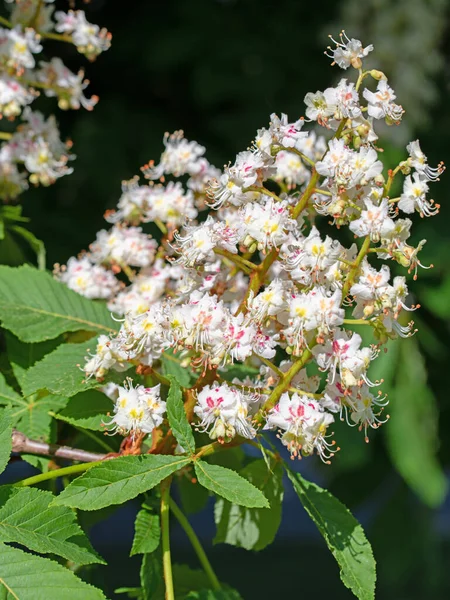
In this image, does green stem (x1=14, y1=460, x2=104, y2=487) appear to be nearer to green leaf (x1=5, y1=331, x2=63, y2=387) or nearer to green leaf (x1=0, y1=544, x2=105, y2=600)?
green leaf (x1=0, y1=544, x2=105, y2=600)

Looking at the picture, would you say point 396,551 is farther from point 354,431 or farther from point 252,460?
point 252,460

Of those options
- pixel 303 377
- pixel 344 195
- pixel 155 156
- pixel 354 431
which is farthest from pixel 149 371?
pixel 155 156

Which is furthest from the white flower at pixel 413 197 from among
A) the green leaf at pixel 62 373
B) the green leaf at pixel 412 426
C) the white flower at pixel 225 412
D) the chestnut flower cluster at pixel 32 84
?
the green leaf at pixel 412 426

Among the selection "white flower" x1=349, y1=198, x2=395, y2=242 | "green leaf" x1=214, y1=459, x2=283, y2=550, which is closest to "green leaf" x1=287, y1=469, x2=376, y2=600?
"green leaf" x1=214, y1=459, x2=283, y2=550

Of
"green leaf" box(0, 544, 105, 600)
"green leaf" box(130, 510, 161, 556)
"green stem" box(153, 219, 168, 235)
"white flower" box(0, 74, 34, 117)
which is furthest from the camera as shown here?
"white flower" box(0, 74, 34, 117)

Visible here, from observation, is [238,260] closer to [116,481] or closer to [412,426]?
[116,481]

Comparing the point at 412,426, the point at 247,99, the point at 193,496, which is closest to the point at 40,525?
the point at 193,496
